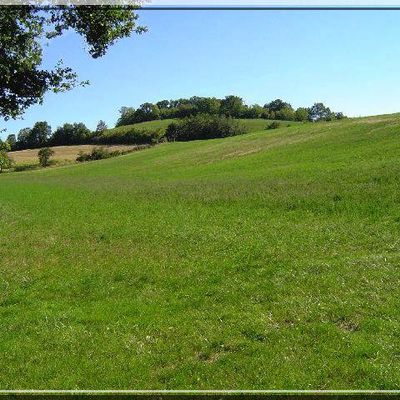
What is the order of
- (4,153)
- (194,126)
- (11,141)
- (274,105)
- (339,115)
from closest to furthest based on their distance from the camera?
(11,141) < (4,153) < (194,126) < (274,105) < (339,115)

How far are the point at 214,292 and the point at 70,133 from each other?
6500 mm

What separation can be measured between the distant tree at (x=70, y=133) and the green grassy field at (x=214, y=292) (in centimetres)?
436

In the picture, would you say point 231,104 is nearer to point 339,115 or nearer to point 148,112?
point 148,112

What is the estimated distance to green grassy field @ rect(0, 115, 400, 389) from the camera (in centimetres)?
873

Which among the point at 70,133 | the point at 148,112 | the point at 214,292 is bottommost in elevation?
the point at 214,292

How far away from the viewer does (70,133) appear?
864cm

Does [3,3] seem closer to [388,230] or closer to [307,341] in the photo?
[307,341]

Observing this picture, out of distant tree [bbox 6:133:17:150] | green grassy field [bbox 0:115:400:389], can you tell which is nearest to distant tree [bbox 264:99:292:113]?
green grassy field [bbox 0:115:400:389]

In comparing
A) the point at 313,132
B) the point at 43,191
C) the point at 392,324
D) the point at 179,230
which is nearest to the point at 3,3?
the point at 392,324

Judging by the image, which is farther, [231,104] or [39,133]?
[231,104]

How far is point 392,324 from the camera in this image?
9867mm

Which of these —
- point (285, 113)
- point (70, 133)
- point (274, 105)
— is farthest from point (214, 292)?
point (285, 113)

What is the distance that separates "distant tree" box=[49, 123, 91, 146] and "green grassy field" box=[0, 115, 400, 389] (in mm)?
4364

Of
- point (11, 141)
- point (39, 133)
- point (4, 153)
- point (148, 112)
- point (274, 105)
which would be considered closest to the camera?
point (39, 133)
